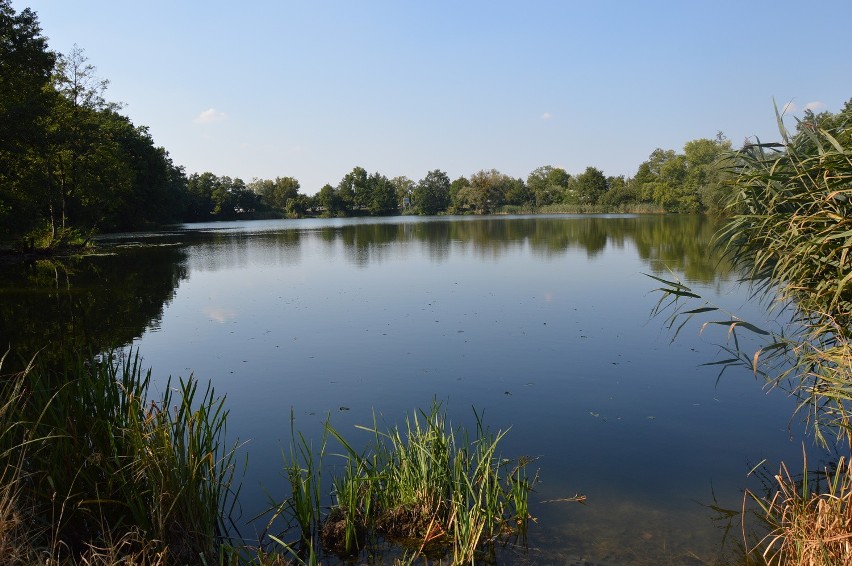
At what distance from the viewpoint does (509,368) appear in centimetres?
1030

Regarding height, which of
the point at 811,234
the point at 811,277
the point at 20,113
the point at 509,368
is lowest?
the point at 509,368

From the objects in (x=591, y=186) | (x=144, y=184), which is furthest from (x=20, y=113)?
(x=591, y=186)

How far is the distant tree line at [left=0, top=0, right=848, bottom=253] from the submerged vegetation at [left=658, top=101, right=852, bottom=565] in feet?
1.75

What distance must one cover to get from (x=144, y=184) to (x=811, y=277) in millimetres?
70904

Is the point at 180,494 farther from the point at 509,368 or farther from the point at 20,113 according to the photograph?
the point at 20,113

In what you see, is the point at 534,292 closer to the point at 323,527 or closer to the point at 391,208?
the point at 323,527

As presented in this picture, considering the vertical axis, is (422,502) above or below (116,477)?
below

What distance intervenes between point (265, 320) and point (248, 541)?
10472 millimetres

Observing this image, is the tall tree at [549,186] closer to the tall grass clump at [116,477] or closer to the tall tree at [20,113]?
the tall tree at [20,113]

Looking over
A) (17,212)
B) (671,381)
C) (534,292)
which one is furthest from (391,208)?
(671,381)

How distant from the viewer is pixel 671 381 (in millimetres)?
9578

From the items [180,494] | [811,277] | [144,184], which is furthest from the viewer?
[144,184]

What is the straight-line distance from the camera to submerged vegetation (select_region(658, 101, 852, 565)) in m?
3.89

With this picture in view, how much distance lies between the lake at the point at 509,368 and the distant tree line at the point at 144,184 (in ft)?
10.6
